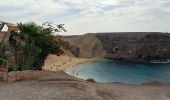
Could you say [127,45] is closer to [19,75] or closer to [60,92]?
[19,75]

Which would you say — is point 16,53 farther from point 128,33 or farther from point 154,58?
point 128,33

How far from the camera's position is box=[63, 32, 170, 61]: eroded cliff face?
426 ft

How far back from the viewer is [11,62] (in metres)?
34.7

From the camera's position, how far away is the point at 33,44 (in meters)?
36.4

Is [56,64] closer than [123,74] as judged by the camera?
No

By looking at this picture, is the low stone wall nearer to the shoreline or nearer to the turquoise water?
the turquoise water

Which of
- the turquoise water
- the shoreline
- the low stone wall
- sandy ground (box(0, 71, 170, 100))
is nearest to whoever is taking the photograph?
sandy ground (box(0, 71, 170, 100))

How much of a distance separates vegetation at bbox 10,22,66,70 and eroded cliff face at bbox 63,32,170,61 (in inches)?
3512

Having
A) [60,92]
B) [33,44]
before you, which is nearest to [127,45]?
[33,44]

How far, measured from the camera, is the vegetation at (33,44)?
3456cm

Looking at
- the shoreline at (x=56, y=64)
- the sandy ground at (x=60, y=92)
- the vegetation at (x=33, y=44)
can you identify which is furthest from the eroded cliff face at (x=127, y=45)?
the sandy ground at (x=60, y=92)

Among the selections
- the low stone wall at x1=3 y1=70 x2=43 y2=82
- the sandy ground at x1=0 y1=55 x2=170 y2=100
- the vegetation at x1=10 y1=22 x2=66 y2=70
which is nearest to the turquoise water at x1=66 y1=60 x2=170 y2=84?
the vegetation at x1=10 y1=22 x2=66 y2=70

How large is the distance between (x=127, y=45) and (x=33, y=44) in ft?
330

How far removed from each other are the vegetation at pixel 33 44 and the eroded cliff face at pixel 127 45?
8922 centimetres
